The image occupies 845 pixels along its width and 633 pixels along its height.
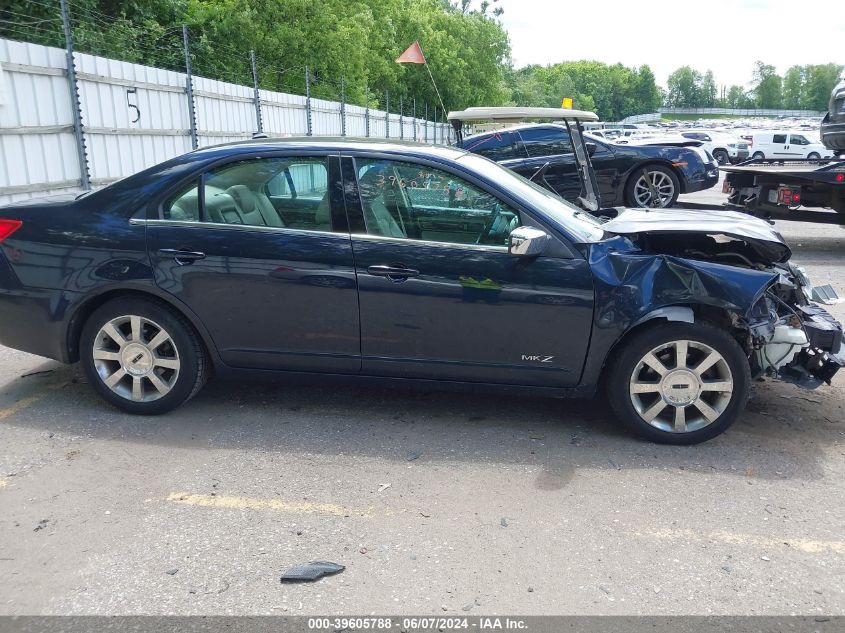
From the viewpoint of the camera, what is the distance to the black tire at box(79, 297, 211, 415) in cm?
442

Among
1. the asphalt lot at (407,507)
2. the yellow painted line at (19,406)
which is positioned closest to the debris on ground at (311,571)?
the asphalt lot at (407,507)

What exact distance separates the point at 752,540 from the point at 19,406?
417 centimetres

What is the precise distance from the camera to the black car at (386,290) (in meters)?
4.16

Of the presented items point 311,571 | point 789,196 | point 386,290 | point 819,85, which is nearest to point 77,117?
point 386,290

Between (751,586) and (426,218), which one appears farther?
(426,218)

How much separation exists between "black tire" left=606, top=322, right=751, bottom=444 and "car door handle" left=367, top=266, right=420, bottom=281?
1.24 meters

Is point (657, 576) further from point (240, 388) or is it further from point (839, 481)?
point (240, 388)

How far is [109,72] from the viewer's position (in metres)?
10.1

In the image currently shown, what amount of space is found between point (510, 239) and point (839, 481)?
2109 millimetres

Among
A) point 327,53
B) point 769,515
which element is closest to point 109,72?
point 769,515

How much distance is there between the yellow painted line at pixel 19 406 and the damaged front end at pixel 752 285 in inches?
142

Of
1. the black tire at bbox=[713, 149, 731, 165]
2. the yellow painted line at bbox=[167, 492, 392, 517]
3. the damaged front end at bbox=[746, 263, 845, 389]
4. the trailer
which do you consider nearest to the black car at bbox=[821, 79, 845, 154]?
the trailer

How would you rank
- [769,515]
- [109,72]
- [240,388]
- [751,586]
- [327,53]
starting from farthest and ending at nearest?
[327,53]
[109,72]
[240,388]
[769,515]
[751,586]

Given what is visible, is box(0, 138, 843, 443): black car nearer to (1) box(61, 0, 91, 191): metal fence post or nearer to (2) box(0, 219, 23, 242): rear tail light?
(2) box(0, 219, 23, 242): rear tail light
